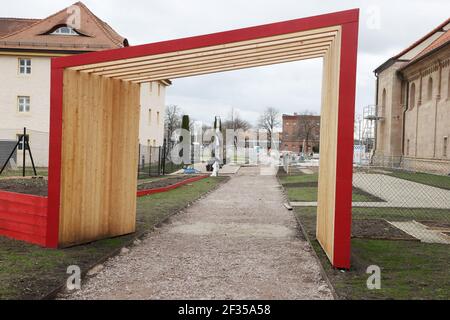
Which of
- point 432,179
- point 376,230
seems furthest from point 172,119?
point 376,230

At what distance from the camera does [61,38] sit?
33.3 m

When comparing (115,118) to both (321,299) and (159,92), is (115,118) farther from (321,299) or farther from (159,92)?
(159,92)

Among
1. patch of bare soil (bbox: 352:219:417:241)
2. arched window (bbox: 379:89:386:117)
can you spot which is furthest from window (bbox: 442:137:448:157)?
patch of bare soil (bbox: 352:219:417:241)

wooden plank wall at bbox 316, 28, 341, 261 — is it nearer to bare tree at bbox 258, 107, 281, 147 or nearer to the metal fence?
the metal fence

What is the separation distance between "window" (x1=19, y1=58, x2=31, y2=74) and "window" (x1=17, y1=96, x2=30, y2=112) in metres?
1.86

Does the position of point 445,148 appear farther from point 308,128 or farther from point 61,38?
point 308,128

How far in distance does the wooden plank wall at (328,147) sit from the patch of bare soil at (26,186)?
8916 mm

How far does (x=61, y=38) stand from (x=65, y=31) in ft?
2.71

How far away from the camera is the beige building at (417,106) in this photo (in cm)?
3228

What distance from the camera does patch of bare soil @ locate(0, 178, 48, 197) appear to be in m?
14.3

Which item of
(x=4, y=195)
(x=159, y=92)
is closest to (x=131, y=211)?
(x=4, y=195)

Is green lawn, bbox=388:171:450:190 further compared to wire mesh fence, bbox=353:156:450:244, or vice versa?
green lawn, bbox=388:171:450:190

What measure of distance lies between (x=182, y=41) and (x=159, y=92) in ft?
127

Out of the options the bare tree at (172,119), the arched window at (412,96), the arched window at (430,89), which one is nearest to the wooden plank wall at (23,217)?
the arched window at (430,89)
